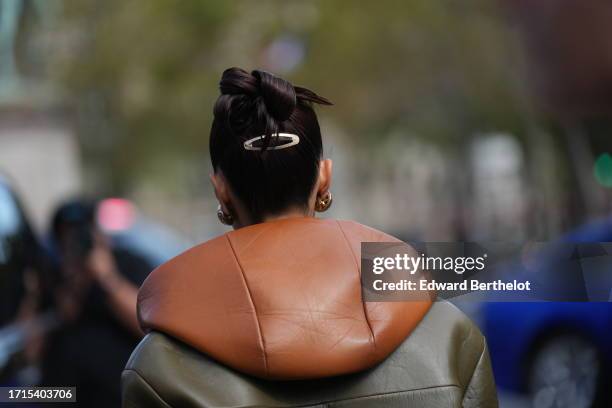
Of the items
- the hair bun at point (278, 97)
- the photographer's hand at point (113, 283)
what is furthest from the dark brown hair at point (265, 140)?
the photographer's hand at point (113, 283)

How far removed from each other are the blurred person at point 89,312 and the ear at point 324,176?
2472 mm

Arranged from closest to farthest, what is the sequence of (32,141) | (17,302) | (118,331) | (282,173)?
1. (282,173)
2. (118,331)
3. (17,302)
4. (32,141)

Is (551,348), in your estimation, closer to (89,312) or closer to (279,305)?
(89,312)

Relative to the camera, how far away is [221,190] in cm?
184

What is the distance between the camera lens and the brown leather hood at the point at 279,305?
5.46ft

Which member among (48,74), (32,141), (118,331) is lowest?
(118,331)

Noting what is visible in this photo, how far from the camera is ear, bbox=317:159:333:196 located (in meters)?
1.83

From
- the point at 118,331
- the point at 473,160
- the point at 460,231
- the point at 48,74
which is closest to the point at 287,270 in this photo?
the point at 118,331

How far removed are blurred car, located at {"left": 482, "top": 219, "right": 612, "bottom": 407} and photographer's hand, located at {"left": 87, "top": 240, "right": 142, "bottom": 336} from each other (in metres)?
1.60

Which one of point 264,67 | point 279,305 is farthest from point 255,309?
point 264,67

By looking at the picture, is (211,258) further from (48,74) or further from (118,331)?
(48,74)

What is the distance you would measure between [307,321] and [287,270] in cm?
9

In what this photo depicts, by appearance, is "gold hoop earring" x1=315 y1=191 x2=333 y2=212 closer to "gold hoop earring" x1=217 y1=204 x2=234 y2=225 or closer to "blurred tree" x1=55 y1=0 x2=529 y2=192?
"gold hoop earring" x1=217 y1=204 x2=234 y2=225

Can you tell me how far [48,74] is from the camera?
48.2 ft
